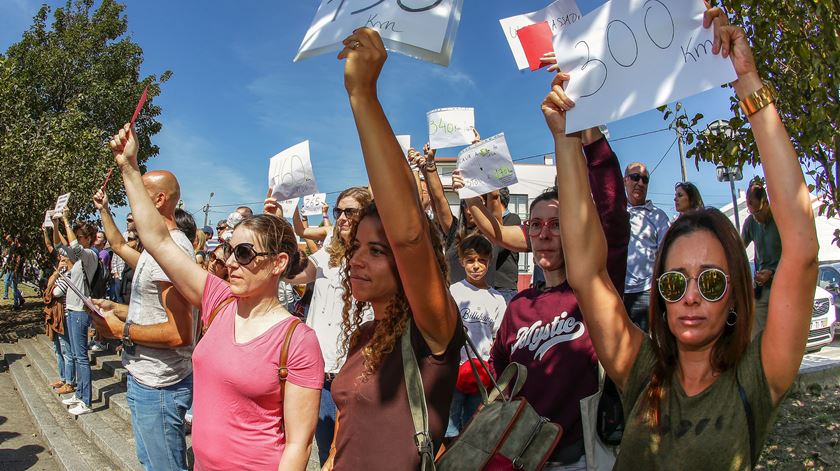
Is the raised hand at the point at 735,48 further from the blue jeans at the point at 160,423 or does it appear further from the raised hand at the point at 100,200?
the raised hand at the point at 100,200

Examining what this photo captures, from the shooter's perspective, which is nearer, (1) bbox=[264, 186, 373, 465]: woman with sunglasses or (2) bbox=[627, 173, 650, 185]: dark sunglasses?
(1) bbox=[264, 186, 373, 465]: woman with sunglasses

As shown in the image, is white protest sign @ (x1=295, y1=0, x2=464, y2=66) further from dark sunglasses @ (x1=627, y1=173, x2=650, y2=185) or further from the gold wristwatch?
dark sunglasses @ (x1=627, y1=173, x2=650, y2=185)

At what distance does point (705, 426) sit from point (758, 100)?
2.91ft

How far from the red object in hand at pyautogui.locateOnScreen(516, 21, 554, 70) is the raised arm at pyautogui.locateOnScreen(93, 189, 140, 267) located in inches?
106

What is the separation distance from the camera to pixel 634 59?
6.14ft

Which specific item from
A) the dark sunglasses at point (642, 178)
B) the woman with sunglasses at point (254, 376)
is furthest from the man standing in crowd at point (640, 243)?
the woman with sunglasses at point (254, 376)

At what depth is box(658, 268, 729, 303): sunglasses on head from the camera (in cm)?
171

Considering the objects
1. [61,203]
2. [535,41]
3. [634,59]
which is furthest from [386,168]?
[61,203]

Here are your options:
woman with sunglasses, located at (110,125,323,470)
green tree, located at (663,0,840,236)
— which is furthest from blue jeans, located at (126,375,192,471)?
green tree, located at (663,0,840,236)

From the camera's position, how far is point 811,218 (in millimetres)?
1579

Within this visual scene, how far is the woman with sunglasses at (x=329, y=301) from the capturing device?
3490 mm

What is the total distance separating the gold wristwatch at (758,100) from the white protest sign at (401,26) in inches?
32.3

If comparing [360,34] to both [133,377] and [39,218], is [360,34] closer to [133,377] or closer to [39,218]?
[133,377]

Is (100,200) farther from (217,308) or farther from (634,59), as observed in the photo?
(634,59)
